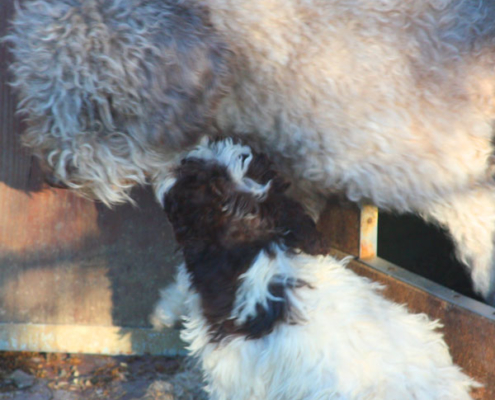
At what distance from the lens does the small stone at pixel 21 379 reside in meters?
2.49

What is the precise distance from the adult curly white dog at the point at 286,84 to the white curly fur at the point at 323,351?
355 mm

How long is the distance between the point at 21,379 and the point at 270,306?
4.63ft

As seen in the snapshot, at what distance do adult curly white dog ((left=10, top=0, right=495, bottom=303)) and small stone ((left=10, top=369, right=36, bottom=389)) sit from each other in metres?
1.14

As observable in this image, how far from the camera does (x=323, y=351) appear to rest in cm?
170

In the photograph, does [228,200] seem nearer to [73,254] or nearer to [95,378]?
[73,254]

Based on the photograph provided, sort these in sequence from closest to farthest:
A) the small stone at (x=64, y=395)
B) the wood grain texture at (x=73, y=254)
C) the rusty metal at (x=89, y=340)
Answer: the small stone at (x=64, y=395) < the wood grain texture at (x=73, y=254) < the rusty metal at (x=89, y=340)

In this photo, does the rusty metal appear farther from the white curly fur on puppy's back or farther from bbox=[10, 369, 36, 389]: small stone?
the white curly fur on puppy's back

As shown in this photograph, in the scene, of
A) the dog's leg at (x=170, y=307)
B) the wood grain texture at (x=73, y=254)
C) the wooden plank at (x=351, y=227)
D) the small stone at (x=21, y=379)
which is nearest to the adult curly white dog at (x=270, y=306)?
the wooden plank at (x=351, y=227)

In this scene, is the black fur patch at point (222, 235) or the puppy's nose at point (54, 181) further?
the puppy's nose at point (54, 181)

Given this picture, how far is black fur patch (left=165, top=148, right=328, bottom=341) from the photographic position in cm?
170

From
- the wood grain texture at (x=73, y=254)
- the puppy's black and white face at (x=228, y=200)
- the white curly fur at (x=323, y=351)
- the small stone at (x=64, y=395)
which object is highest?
the puppy's black and white face at (x=228, y=200)

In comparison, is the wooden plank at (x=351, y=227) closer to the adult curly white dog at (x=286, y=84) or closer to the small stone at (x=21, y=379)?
the adult curly white dog at (x=286, y=84)

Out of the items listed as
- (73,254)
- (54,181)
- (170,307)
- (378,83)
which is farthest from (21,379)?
(378,83)

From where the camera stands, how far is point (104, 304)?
2.68 m
